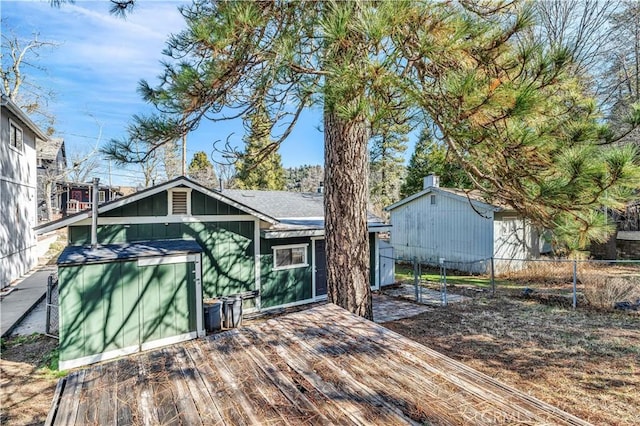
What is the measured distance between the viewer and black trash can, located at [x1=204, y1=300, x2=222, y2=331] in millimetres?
6727

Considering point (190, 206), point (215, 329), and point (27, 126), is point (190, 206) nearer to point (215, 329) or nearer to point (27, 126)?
point (215, 329)

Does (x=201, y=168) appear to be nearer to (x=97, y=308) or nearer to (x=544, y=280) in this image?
(x=97, y=308)

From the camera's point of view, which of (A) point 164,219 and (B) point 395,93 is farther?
(A) point 164,219

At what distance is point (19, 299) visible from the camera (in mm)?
8367

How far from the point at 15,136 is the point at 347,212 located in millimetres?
13551

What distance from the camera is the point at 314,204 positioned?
12.2 metres

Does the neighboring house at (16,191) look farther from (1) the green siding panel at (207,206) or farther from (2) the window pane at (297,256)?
(2) the window pane at (297,256)

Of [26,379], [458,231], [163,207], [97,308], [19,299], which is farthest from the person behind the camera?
[458,231]

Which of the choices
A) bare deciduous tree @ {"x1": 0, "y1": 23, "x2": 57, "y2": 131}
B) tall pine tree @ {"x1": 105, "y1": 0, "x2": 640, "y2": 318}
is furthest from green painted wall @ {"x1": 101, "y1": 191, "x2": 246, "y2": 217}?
bare deciduous tree @ {"x1": 0, "y1": 23, "x2": 57, "y2": 131}

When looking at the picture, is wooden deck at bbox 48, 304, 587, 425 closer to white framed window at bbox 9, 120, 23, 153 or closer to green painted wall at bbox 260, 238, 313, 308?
green painted wall at bbox 260, 238, 313, 308

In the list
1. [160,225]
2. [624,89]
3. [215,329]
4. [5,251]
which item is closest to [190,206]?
[160,225]

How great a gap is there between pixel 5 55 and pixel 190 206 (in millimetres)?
16413

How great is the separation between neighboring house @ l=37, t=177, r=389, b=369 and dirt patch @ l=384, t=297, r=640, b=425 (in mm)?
3271

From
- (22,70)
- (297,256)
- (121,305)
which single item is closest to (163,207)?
(121,305)
